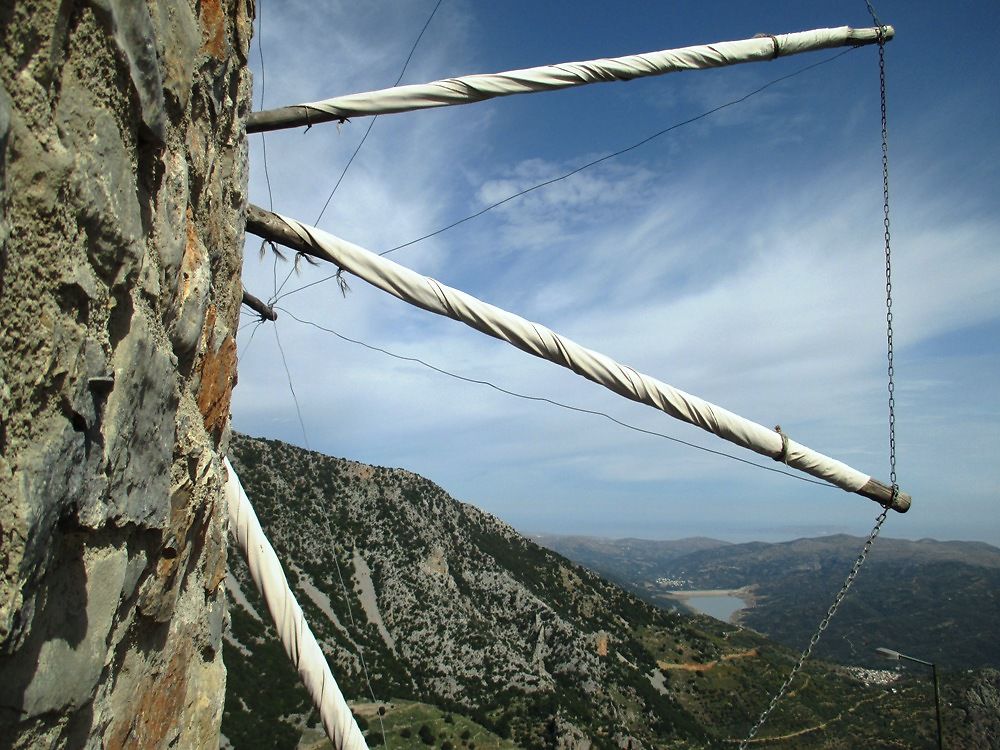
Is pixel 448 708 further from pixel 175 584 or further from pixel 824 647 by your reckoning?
pixel 824 647

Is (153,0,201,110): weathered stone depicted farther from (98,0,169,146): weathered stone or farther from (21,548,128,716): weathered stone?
(21,548,128,716): weathered stone

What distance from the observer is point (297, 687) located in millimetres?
41312

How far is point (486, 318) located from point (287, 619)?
85.3 inches

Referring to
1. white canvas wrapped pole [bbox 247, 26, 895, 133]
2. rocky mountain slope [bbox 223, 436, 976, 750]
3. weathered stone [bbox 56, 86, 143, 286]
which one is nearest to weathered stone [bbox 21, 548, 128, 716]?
weathered stone [bbox 56, 86, 143, 286]

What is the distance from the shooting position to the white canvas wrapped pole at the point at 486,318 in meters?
3.88

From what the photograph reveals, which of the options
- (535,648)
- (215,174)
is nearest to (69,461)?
(215,174)

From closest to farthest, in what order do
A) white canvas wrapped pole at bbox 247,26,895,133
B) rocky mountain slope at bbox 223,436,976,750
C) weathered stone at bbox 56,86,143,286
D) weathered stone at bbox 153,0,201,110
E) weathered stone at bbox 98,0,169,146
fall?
weathered stone at bbox 56,86,143,286, weathered stone at bbox 98,0,169,146, weathered stone at bbox 153,0,201,110, white canvas wrapped pole at bbox 247,26,895,133, rocky mountain slope at bbox 223,436,976,750

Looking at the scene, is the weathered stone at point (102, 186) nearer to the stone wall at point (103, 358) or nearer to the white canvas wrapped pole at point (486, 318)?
the stone wall at point (103, 358)

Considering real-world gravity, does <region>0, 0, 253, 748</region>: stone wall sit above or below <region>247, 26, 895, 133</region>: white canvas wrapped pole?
below

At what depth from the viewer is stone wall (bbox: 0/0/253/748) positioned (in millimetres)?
1404

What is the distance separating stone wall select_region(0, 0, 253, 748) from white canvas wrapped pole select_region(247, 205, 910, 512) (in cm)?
92

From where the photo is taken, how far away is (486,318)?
394 centimetres

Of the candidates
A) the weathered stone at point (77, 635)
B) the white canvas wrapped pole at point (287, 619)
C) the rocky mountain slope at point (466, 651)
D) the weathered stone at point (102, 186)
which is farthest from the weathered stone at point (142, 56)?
the rocky mountain slope at point (466, 651)

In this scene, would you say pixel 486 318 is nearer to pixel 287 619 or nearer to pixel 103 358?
pixel 287 619
